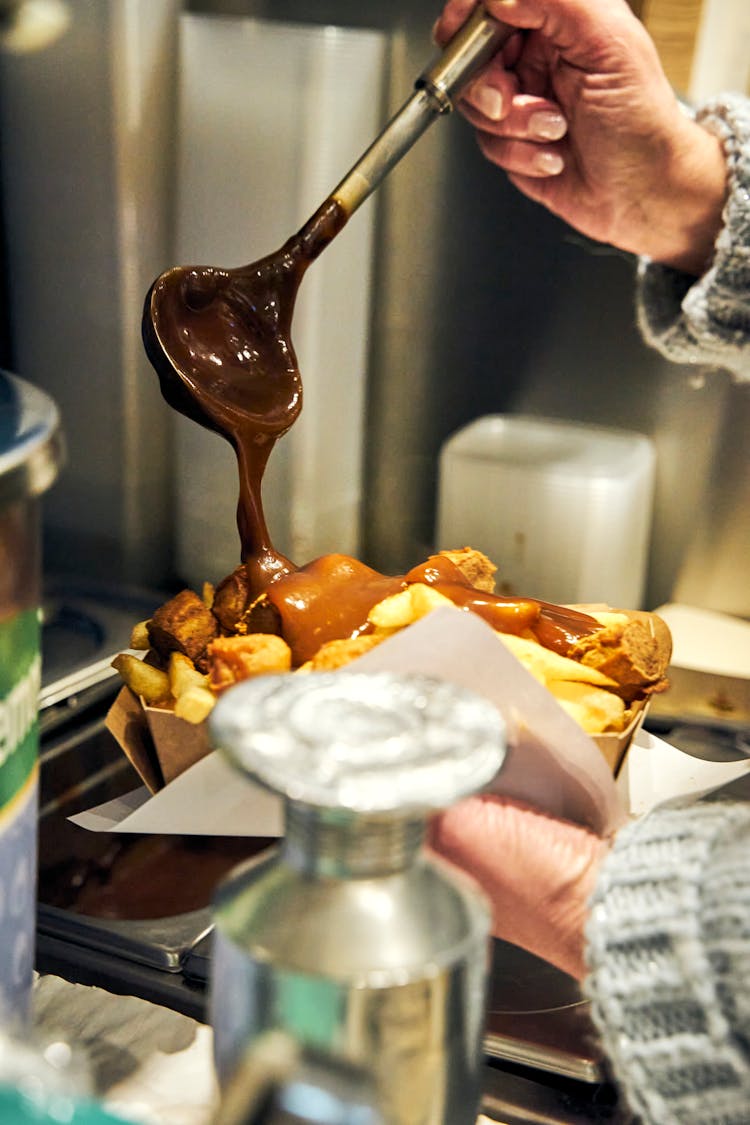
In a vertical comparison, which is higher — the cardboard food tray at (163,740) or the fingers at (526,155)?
the fingers at (526,155)

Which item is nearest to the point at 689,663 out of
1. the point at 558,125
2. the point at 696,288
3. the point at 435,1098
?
the point at 696,288

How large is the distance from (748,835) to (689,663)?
0.90m

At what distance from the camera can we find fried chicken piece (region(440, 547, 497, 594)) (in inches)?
37.6

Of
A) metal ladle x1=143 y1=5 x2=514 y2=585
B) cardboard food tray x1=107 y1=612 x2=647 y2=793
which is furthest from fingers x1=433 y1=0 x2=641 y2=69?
cardboard food tray x1=107 y1=612 x2=647 y2=793

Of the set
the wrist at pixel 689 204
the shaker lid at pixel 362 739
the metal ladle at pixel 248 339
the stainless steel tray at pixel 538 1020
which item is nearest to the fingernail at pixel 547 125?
the wrist at pixel 689 204

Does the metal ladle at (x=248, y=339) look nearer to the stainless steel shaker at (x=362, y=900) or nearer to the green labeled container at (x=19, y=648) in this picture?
the green labeled container at (x=19, y=648)

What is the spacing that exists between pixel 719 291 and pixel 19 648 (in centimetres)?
100

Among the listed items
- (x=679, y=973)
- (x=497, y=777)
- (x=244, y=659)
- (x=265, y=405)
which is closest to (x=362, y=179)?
(x=265, y=405)

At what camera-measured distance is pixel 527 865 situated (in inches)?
26.2

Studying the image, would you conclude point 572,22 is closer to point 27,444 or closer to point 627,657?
point 627,657

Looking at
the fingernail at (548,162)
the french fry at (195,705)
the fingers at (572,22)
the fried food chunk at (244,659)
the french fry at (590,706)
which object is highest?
the fingers at (572,22)

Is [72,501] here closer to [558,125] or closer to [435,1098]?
[558,125]

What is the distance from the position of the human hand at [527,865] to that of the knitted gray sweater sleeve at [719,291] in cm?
79

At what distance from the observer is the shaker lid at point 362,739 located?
375 mm
